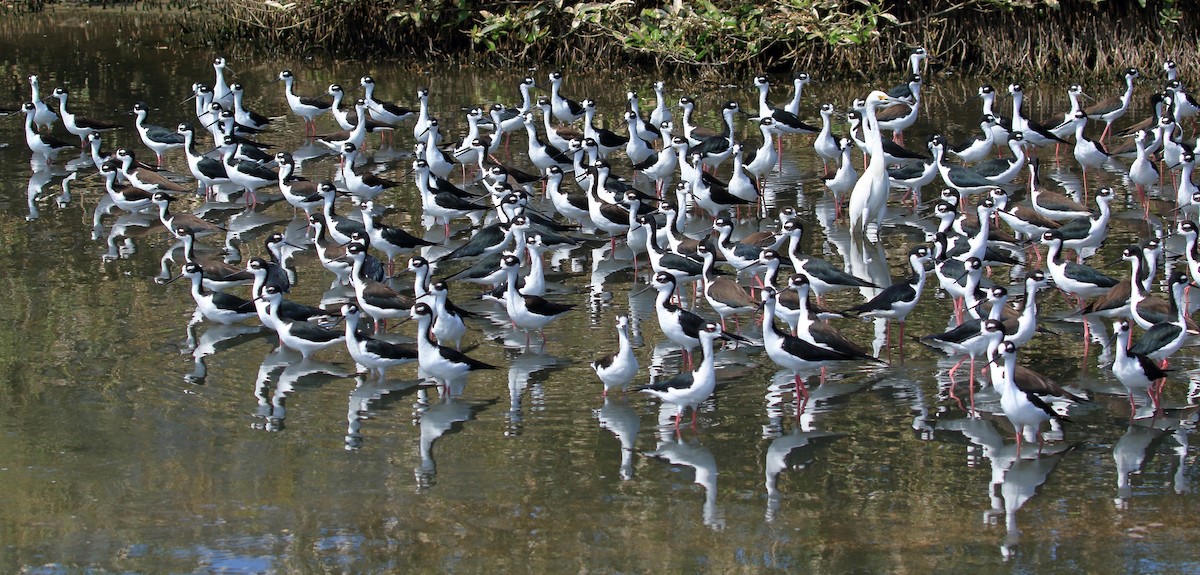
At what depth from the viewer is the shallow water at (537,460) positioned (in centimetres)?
830

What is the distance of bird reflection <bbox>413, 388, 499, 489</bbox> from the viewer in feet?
31.6

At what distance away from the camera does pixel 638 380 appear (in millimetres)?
11273

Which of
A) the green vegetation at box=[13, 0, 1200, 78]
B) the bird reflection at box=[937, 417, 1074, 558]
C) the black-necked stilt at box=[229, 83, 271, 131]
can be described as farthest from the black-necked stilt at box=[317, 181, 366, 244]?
the green vegetation at box=[13, 0, 1200, 78]

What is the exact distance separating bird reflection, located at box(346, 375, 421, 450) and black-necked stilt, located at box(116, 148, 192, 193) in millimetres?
6638

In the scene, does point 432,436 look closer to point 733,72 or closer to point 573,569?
point 573,569

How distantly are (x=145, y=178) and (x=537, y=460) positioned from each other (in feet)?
30.3

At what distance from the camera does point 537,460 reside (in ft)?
31.3

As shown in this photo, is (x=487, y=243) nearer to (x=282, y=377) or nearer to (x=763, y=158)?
(x=282, y=377)

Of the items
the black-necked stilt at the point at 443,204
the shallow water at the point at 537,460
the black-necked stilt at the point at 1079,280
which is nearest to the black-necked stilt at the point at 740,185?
the black-necked stilt at the point at 443,204

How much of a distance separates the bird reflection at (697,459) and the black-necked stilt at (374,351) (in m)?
2.07

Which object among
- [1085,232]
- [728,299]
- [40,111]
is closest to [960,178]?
[1085,232]

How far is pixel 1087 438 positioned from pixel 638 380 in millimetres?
3162

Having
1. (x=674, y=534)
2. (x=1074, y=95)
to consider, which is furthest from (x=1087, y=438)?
(x=1074, y=95)

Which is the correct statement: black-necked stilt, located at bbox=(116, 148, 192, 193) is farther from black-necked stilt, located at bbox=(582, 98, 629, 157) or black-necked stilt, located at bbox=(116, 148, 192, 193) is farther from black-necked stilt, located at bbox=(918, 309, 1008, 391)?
black-necked stilt, located at bbox=(918, 309, 1008, 391)
